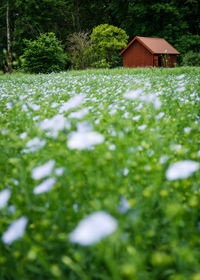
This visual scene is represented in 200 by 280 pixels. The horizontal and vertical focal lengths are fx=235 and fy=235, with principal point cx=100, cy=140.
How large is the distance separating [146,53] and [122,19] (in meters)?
14.3

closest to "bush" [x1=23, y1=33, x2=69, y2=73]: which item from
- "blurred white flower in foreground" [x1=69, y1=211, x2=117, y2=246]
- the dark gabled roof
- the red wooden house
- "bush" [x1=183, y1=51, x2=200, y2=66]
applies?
the dark gabled roof

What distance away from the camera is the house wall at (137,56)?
21522mm

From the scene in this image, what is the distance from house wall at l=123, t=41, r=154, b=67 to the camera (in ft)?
70.6

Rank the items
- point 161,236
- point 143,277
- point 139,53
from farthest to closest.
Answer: point 139,53 → point 161,236 → point 143,277

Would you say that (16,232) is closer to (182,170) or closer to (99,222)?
(99,222)

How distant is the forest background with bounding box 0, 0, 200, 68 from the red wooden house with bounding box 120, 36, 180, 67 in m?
5.27

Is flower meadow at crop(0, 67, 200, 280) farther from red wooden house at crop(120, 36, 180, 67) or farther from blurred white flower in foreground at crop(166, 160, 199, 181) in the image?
red wooden house at crop(120, 36, 180, 67)

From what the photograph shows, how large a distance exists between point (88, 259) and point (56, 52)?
62.1 feet

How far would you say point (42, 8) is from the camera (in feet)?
92.3

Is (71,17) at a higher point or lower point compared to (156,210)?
higher

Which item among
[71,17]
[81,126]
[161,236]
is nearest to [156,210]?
[161,236]

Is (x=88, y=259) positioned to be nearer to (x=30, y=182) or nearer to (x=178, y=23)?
(x=30, y=182)

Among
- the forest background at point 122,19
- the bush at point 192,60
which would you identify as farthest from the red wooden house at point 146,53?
the forest background at point 122,19

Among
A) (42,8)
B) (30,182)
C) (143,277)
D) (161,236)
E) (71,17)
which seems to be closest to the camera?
(143,277)
